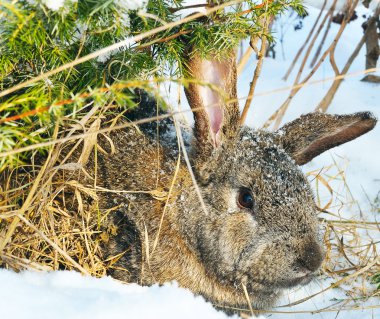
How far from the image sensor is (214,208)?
329 centimetres

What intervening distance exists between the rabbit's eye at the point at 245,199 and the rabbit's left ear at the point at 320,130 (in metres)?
0.50

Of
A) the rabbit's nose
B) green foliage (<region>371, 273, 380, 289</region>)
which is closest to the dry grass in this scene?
green foliage (<region>371, 273, 380, 289</region>)

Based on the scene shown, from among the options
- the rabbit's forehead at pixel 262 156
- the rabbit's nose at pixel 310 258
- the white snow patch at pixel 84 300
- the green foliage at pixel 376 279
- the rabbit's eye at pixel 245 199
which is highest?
the rabbit's forehead at pixel 262 156

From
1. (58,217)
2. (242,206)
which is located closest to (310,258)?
(242,206)

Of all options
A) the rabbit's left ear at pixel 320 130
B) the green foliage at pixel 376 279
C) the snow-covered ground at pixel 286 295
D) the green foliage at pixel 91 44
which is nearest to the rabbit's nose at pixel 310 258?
the snow-covered ground at pixel 286 295

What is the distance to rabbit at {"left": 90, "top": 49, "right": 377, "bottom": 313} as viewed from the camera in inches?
124

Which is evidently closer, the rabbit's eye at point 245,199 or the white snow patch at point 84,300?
the white snow patch at point 84,300

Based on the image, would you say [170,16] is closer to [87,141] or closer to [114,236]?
[87,141]

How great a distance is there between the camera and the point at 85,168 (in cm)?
351

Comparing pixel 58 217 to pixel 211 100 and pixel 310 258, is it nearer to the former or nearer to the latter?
pixel 211 100

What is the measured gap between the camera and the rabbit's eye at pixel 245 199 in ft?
10.7

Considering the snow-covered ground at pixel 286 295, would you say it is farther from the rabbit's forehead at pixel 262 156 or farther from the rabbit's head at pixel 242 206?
the rabbit's forehead at pixel 262 156

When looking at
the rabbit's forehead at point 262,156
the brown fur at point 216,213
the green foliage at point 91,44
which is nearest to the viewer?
the green foliage at point 91,44

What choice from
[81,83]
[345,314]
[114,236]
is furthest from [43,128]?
[345,314]
